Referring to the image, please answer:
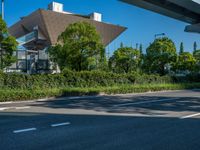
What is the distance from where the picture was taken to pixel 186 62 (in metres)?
43.8

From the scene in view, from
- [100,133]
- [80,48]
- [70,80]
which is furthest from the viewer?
[80,48]

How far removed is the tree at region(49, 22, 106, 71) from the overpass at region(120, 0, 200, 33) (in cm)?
1889

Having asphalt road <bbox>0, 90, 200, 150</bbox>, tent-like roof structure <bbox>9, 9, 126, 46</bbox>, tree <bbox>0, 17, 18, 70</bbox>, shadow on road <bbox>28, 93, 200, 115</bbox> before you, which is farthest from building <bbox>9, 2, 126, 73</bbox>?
asphalt road <bbox>0, 90, 200, 150</bbox>

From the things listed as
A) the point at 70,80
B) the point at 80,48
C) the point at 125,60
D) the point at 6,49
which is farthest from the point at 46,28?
the point at 70,80

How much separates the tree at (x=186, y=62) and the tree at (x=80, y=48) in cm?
1778

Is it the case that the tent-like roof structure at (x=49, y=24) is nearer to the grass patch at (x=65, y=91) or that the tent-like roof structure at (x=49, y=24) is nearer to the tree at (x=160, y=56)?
the tree at (x=160, y=56)

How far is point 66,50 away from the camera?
28.8 metres

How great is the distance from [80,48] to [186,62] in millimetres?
22320

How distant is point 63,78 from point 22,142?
52.5 ft

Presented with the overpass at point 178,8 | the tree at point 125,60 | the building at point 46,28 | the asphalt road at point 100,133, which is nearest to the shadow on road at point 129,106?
the asphalt road at point 100,133

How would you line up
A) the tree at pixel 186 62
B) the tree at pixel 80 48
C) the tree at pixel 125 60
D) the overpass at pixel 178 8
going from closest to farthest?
the overpass at pixel 178 8
the tree at pixel 80 48
the tree at pixel 125 60
the tree at pixel 186 62

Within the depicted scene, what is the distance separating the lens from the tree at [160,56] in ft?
126

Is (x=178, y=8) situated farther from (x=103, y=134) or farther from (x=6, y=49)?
(x=6, y=49)

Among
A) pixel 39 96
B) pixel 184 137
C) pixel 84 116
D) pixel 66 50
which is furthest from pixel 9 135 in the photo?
pixel 66 50
